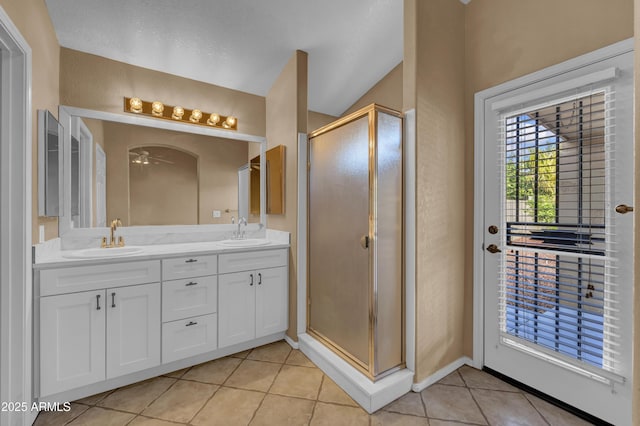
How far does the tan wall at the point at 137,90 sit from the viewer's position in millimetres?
2080

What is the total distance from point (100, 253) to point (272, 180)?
4.75ft

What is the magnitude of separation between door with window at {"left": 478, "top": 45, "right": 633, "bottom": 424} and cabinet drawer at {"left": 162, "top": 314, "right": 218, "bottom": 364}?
202 centimetres

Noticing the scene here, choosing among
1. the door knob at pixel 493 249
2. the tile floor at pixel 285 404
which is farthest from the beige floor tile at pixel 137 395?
the door knob at pixel 493 249

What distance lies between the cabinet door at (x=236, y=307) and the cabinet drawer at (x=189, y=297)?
59 millimetres

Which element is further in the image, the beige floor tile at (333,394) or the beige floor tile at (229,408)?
the beige floor tile at (333,394)

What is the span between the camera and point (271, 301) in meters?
2.40

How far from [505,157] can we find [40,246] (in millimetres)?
2966

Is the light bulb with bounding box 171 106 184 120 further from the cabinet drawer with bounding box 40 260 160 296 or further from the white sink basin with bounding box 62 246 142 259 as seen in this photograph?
the cabinet drawer with bounding box 40 260 160 296

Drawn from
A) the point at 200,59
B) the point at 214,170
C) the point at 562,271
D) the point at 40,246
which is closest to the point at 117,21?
the point at 200,59

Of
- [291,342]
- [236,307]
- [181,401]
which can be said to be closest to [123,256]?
[236,307]

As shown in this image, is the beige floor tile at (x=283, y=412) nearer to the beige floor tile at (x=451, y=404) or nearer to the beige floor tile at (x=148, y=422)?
the beige floor tile at (x=148, y=422)

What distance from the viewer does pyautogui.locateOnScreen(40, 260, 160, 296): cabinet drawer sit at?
157 cm

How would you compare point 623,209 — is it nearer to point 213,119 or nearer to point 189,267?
point 189,267

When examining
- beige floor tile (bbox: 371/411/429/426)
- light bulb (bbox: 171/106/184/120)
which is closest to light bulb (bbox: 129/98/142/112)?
light bulb (bbox: 171/106/184/120)
